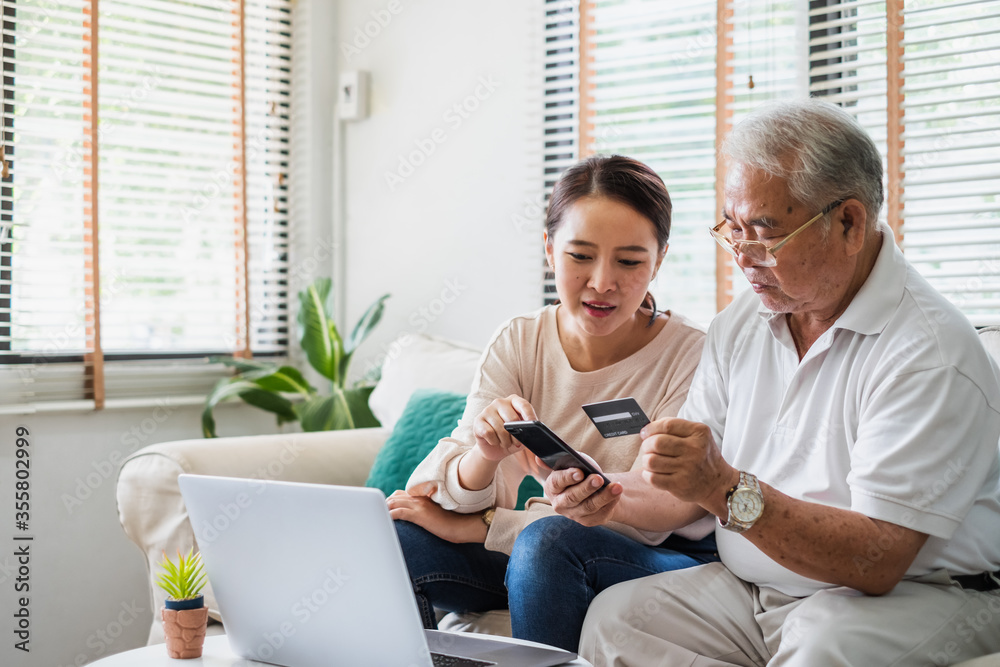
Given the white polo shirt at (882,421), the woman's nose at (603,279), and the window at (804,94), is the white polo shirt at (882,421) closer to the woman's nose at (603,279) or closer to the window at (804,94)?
the woman's nose at (603,279)

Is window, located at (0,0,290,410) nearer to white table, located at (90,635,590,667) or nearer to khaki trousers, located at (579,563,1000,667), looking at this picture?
white table, located at (90,635,590,667)

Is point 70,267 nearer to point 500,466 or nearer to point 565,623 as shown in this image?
point 500,466

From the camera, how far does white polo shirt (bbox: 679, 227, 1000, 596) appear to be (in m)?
1.15

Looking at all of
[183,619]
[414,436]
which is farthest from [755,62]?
[183,619]

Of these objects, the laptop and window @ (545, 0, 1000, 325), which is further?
window @ (545, 0, 1000, 325)

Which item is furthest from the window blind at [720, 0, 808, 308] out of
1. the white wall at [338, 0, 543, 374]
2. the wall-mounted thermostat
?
the wall-mounted thermostat

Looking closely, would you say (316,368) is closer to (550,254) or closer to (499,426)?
(550,254)

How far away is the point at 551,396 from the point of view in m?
1.78

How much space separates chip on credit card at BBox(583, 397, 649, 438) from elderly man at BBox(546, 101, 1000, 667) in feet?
0.35

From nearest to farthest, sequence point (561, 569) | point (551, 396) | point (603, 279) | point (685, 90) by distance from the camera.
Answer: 1. point (561, 569)
2. point (603, 279)
3. point (551, 396)
4. point (685, 90)

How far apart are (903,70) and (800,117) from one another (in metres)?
1.12

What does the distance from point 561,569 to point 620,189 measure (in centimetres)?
71

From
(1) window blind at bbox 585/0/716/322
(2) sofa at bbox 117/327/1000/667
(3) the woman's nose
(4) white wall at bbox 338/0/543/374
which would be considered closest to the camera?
(3) the woman's nose

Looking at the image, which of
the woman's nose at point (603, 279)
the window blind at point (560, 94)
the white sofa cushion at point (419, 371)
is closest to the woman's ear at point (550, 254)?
the woman's nose at point (603, 279)
